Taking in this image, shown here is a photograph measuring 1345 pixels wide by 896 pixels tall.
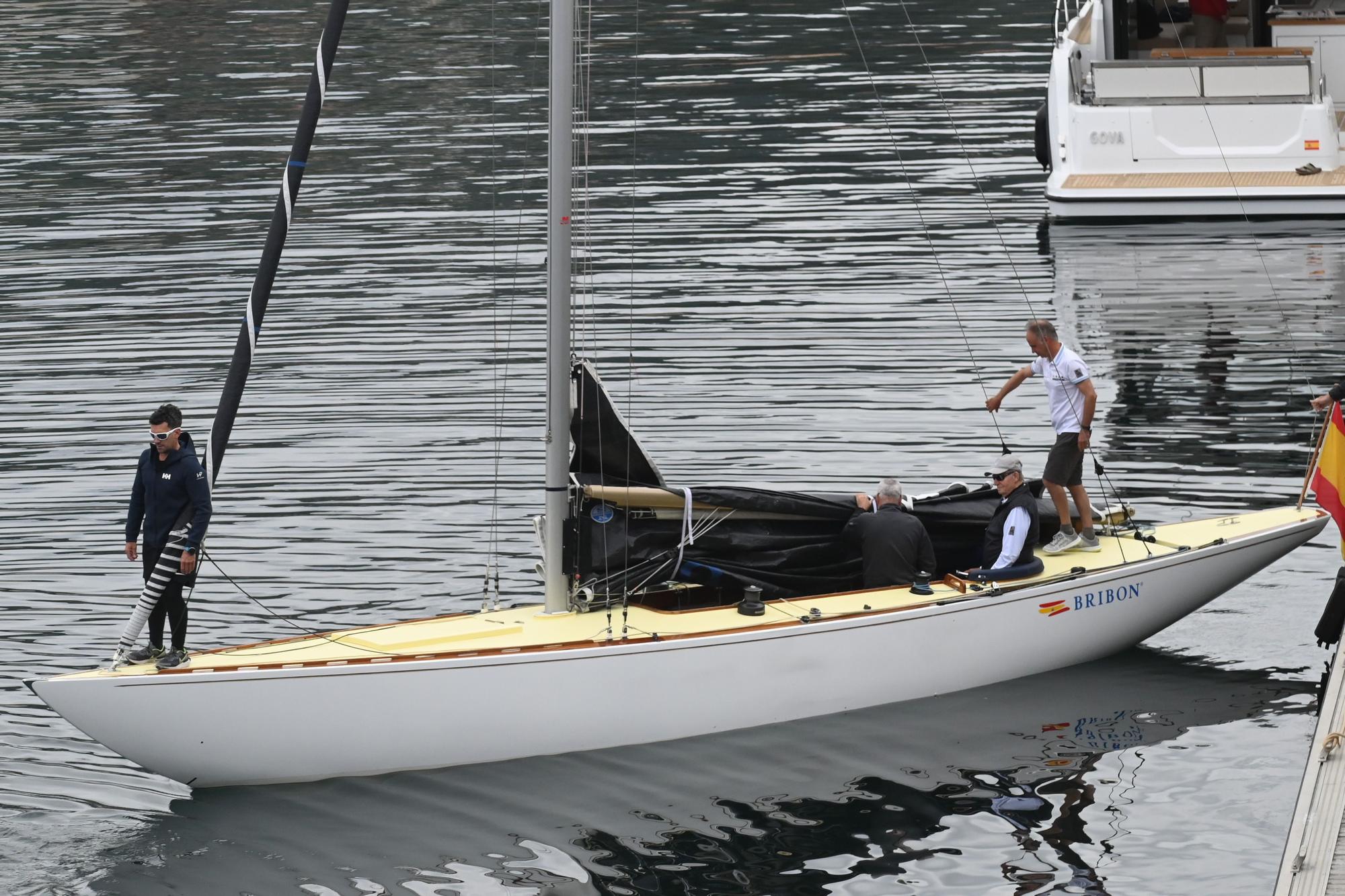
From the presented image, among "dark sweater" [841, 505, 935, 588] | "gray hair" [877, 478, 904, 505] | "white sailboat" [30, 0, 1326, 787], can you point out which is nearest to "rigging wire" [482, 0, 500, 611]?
"white sailboat" [30, 0, 1326, 787]

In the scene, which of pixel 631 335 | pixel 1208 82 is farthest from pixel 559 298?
pixel 1208 82

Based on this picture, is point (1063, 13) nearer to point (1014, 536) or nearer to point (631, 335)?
point (631, 335)

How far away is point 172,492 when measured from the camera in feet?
39.5

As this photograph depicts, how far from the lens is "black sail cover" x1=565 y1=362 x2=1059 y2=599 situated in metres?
13.0

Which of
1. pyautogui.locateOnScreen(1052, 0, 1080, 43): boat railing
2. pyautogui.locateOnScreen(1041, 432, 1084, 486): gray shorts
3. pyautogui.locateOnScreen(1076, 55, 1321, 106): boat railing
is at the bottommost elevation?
pyautogui.locateOnScreen(1041, 432, 1084, 486): gray shorts

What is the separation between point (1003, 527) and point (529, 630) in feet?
11.6

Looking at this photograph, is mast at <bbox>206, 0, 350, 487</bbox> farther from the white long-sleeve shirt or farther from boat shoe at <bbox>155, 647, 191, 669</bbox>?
the white long-sleeve shirt

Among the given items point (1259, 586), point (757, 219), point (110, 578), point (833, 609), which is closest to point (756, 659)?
point (833, 609)

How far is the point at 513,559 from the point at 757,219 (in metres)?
12.4

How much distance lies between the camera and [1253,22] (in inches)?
1112

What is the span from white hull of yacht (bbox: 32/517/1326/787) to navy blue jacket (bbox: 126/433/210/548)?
101cm

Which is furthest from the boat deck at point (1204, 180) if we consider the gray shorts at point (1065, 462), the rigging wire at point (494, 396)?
the gray shorts at point (1065, 462)

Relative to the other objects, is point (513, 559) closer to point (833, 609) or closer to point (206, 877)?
point (833, 609)

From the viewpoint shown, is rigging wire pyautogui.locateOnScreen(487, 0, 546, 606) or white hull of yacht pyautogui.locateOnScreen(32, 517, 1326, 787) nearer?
white hull of yacht pyautogui.locateOnScreen(32, 517, 1326, 787)
